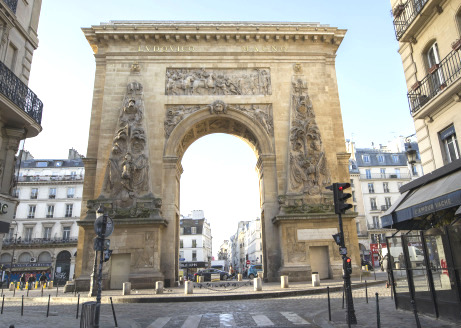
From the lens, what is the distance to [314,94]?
24.0 meters

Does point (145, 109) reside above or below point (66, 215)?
above

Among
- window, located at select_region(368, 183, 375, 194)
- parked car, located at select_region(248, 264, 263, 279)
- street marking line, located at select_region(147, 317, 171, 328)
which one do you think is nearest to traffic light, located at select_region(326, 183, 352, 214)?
street marking line, located at select_region(147, 317, 171, 328)

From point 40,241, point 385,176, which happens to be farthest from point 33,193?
point 385,176

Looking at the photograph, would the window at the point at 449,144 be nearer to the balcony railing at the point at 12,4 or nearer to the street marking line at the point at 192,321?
the street marking line at the point at 192,321

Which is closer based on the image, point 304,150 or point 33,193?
point 304,150

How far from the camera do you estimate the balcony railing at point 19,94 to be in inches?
409

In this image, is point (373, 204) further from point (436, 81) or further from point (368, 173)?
point (436, 81)

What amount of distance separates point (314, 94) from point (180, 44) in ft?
31.9

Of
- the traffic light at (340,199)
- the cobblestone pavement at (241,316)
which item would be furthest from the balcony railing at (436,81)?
the cobblestone pavement at (241,316)

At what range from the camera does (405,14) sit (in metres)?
13.2

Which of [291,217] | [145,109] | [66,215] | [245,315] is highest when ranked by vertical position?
[145,109]

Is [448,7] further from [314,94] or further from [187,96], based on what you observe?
[187,96]

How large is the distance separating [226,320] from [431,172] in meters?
7.26

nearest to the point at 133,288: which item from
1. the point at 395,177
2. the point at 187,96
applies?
the point at 187,96
